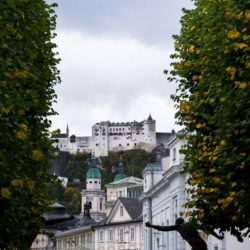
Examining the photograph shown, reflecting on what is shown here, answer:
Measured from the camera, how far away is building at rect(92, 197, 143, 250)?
87.6 metres

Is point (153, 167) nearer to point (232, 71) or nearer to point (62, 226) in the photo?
point (62, 226)

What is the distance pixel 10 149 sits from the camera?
17703 millimetres

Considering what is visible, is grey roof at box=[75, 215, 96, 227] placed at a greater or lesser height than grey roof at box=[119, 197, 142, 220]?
greater

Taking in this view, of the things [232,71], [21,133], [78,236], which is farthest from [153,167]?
[21,133]

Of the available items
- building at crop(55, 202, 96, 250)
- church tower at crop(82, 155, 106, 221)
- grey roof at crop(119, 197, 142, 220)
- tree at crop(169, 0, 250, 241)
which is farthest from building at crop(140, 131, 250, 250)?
church tower at crop(82, 155, 106, 221)

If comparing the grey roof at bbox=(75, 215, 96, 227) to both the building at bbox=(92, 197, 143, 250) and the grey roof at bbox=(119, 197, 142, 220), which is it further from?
the grey roof at bbox=(119, 197, 142, 220)

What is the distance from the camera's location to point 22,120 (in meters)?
20.0

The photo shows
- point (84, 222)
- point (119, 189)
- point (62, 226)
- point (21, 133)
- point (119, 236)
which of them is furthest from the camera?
point (119, 189)

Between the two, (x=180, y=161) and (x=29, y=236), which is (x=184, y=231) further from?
(x=180, y=161)

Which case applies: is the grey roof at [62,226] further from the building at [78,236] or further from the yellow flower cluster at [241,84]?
the yellow flower cluster at [241,84]

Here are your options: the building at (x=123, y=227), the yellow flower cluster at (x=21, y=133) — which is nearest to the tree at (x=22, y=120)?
the yellow flower cluster at (x=21, y=133)

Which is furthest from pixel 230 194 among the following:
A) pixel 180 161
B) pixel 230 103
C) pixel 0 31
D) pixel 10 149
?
pixel 180 161

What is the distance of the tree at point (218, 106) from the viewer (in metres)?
18.7

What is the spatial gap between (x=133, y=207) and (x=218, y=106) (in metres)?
71.5
